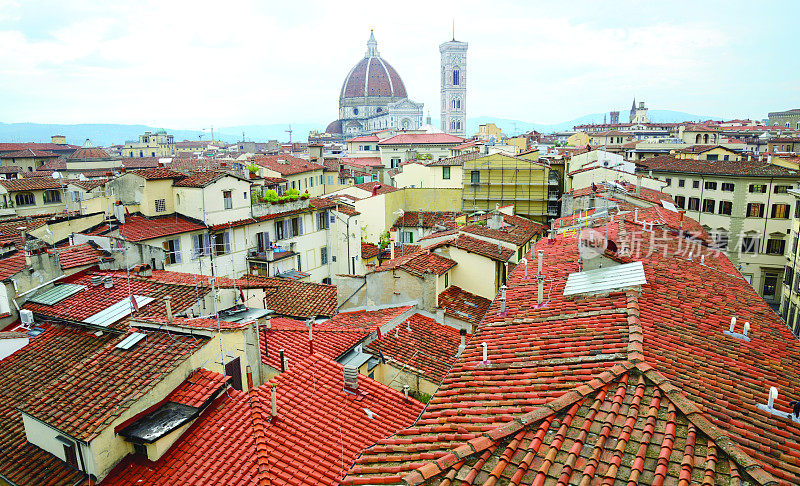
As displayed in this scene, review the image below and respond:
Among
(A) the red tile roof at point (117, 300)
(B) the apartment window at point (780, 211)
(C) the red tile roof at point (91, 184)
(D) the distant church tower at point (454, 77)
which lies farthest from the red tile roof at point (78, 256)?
(D) the distant church tower at point (454, 77)

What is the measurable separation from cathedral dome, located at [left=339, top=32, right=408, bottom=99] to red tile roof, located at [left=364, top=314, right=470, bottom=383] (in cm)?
13298

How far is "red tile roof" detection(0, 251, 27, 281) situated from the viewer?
12.6 m

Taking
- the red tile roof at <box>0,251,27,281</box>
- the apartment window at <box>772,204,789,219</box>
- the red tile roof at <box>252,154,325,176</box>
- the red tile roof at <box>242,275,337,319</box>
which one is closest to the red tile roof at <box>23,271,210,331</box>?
the red tile roof at <box>0,251,27,281</box>

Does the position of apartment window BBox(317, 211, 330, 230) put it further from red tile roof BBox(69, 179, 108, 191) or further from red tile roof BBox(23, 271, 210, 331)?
red tile roof BBox(23, 271, 210, 331)

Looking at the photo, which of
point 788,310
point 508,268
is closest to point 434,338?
point 508,268

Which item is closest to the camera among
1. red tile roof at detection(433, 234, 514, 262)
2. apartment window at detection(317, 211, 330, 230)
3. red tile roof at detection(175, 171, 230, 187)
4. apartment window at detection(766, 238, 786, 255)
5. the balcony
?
red tile roof at detection(433, 234, 514, 262)

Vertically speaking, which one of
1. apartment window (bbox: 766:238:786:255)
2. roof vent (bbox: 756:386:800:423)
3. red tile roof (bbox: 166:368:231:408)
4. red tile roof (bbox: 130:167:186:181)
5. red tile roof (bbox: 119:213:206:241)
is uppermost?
red tile roof (bbox: 130:167:186:181)

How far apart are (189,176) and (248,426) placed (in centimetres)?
1842

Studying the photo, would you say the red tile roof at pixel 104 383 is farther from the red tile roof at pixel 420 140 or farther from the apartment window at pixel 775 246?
the red tile roof at pixel 420 140

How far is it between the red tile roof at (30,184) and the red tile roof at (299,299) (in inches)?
968

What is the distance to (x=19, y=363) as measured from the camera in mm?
10516

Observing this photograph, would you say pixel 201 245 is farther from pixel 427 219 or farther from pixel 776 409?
pixel 776 409

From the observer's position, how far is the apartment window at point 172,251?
2118 centimetres

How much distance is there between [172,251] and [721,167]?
36.0 metres
